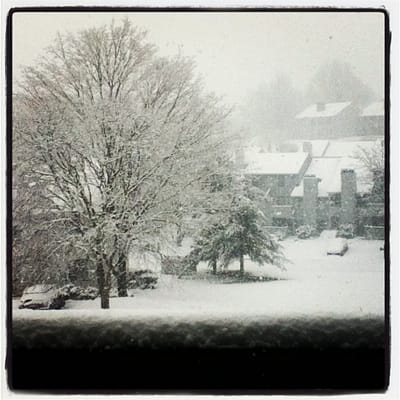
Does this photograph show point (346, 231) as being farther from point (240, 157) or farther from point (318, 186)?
point (240, 157)

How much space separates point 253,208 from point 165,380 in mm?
1602

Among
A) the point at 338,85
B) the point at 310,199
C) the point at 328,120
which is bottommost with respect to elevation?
the point at 310,199

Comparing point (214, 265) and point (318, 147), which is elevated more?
point (318, 147)

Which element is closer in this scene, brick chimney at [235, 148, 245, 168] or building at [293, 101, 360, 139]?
building at [293, 101, 360, 139]

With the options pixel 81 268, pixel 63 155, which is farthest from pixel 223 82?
pixel 81 268

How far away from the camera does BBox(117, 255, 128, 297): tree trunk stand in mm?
4918

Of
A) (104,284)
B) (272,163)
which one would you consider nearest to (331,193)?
(272,163)

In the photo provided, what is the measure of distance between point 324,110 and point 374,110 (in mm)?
435

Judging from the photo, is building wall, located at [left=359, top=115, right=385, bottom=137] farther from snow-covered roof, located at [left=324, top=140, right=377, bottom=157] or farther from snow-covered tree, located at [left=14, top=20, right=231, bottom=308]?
snow-covered tree, located at [left=14, top=20, right=231, bottom=308]

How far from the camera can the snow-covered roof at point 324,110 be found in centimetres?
484

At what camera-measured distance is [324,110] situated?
15.9 ft

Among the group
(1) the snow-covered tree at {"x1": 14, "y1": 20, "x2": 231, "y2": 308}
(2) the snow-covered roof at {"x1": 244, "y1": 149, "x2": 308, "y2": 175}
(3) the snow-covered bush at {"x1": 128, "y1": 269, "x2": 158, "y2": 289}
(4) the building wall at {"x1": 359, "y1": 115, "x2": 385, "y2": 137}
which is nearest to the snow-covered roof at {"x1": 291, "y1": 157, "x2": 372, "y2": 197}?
(2) the snow-covered roof at {"x1": 244, "y1": 149, "x2": 308, "y2": 175}

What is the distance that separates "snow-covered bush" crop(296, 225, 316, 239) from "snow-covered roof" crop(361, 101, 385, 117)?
1.05 m

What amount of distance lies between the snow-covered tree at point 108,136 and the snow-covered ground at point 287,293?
1.06 ft
